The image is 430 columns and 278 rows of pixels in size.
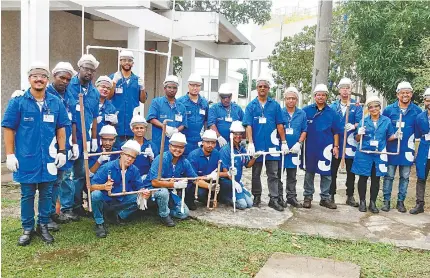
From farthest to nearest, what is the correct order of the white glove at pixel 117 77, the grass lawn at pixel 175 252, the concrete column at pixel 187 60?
the concrete column at pixel 187 60, the white glove at pixel 117 77, the grass lawn at pixel 175 252

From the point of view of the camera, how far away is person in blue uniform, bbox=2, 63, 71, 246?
177 inches

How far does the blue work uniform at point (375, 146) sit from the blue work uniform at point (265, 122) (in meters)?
1.18

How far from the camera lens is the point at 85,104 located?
5273 millimetres

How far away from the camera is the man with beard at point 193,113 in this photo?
6.57m

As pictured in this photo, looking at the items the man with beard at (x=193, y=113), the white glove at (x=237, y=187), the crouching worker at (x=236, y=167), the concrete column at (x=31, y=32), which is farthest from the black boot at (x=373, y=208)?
the concrete column at (x=31, y=32)

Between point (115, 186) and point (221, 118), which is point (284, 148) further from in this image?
point (115, 186)

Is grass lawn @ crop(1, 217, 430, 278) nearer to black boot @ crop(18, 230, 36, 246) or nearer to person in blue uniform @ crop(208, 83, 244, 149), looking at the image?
black boot @ crop(18, 230, 36, 246)

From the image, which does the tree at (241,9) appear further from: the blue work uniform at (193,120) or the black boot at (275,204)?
the black boot at (275,204)

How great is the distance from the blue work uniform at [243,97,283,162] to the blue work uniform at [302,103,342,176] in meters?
0.53

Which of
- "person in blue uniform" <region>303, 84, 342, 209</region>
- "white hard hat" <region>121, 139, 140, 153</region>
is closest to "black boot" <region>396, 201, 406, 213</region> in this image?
"person in blue uniform" <region>303, 84, 342, 209</region>

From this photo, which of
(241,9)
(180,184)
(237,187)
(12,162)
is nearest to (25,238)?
(12,162)

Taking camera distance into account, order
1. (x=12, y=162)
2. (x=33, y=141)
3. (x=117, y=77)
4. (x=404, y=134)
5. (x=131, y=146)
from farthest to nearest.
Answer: (x=404, y=134) < (x=117, y=77) < (x=131, y=146) < (x=33, y=141) < (x=12, y=162)

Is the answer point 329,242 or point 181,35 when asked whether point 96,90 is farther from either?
point 181,35

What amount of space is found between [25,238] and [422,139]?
203 inches
